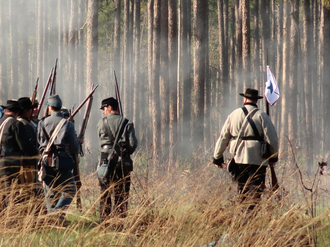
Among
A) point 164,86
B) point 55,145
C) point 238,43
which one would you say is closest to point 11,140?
point 55,145

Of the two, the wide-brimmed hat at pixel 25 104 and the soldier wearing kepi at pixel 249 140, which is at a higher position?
the wide-brimmed hat at pixel 25 104

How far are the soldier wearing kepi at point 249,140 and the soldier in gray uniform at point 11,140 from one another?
2.77 meters

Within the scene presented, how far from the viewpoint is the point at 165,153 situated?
49.2 ft

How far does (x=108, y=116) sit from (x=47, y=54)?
89.0 ft

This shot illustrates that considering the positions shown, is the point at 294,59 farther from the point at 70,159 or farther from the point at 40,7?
the point at 40,7

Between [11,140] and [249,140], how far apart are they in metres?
3.37

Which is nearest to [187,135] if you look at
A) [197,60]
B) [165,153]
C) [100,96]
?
[165,153]

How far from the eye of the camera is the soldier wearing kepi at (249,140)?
236 inches

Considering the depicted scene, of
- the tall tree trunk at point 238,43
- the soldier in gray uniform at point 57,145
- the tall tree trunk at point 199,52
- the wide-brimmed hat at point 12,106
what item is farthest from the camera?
the tall tree trunk at point 238,43

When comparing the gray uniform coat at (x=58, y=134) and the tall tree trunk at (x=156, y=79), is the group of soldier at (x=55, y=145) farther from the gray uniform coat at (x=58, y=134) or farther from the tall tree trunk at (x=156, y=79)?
the tall tree trunk at (x=156, y=79)

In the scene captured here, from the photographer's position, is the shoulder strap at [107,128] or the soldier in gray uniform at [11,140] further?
the shoulder strap at [107,128]

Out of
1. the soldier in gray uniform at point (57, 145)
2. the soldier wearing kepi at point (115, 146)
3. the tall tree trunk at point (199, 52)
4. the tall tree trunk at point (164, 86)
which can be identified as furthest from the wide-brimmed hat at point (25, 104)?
the tall tree trunk at point (164, 86)

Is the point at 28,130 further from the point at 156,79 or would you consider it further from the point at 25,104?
the point at 156,79

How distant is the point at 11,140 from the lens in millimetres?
6363
